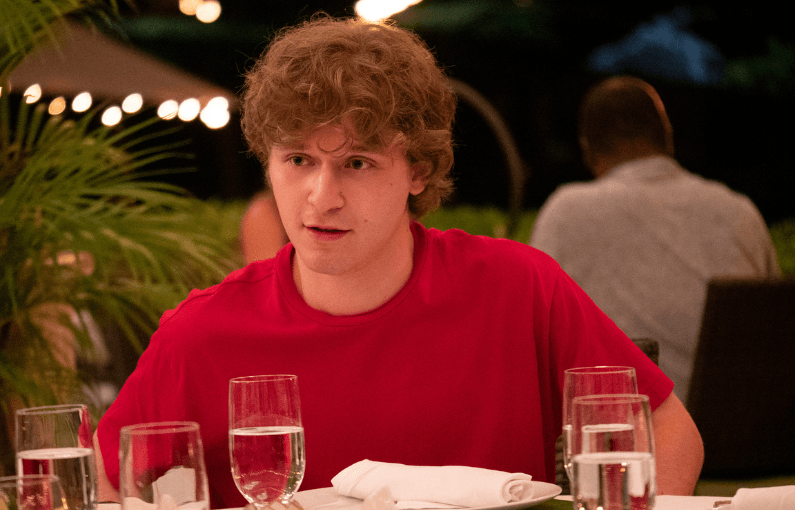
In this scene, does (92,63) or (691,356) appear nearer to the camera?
(691,356)

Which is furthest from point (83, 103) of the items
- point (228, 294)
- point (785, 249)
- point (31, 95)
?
point (785, 249)

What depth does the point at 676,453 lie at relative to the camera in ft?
4.41

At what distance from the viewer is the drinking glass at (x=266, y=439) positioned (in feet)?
3.17

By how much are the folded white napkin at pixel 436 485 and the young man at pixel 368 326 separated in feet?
1.15

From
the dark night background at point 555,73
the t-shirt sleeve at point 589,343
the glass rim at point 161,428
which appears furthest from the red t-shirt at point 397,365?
the dark night background at point 555,73

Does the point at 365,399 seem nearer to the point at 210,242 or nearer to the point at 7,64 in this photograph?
the point at 210,242

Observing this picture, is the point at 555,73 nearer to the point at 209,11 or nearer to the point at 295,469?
the point at 209,11

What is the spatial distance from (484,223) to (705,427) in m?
1.93

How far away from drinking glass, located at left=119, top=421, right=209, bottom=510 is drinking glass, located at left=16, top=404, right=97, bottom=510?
117 mm

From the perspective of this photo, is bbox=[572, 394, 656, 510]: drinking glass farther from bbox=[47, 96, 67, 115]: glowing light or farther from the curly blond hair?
bbox=[47, 96, 67, 115]: glowing light

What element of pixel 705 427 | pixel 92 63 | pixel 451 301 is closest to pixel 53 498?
pixel 451 301

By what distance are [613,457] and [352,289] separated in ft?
2.38

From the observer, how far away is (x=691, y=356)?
9.75 feet

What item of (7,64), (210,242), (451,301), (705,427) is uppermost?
(7,64)
